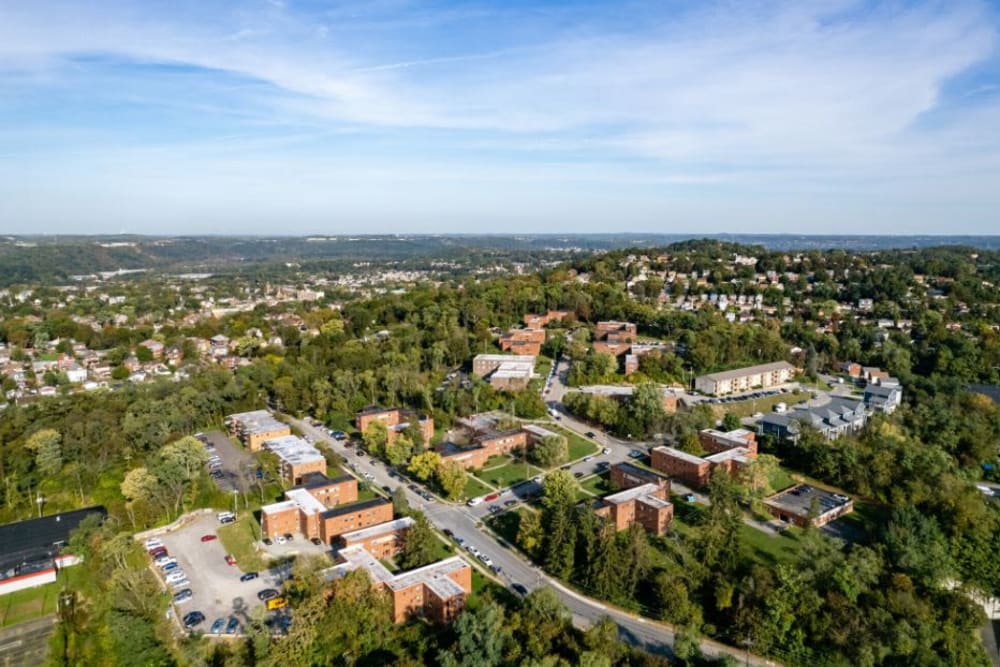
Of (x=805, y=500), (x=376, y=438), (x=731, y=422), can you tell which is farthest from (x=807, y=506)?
(x=376, y=438)

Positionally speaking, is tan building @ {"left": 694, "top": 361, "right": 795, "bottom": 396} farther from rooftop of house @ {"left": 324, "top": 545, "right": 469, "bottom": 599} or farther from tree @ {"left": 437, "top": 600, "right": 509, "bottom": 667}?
tree @ {"left": 437, "top": 600, "right": 509, "bottom": 667}

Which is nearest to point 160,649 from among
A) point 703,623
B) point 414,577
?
point 414,577

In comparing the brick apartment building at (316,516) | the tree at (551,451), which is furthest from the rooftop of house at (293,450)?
the tree at (551,451)

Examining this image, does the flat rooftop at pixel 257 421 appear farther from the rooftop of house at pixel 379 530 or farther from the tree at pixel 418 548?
the tree at pixel 418 548

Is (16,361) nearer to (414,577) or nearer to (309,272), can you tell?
(414,577)

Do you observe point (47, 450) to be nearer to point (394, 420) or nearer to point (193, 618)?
point (193, 618)

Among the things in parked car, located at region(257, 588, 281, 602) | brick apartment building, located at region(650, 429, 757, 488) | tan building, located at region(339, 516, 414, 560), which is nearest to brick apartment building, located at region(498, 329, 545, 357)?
brick apartment building, located at region(650, 429, 757, 488)

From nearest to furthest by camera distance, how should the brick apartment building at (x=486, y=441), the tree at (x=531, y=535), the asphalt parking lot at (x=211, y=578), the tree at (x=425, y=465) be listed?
1. the asphalt parking lot at (x=211, y=578)
2. the tree at (x=531, y=535)
3. the tree at (x=425, y=465)
4. the brick apartment building at (x=486, y=441)
